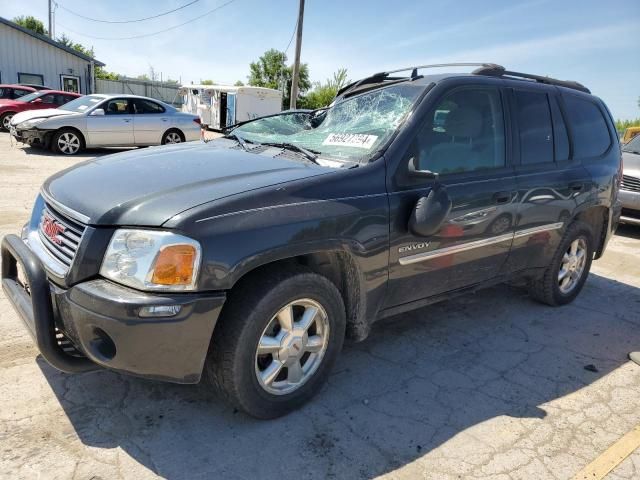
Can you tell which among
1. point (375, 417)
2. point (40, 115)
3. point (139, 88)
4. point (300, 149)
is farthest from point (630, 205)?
point (139, 88)

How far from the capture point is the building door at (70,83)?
25391 millimetres

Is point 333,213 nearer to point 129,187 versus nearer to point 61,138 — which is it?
point 129,187

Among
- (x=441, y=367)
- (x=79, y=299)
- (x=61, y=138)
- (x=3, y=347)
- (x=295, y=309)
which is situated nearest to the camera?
(x=79, y=299)

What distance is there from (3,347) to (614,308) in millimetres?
5039

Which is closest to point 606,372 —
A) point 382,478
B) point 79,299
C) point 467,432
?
point 467,432

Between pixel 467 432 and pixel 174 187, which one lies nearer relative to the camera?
pixel 174 187

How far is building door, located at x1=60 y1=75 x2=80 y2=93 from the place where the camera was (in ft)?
83.3

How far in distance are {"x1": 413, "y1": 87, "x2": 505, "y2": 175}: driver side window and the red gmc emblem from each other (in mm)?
1964

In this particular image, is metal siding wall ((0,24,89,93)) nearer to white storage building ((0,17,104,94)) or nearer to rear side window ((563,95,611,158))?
white storage building ((0,17,104,94))

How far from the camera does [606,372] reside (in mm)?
3549

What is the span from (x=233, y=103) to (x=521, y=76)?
2001 cm

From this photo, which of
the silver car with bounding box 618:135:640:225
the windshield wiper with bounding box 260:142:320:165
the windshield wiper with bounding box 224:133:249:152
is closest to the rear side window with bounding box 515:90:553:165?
the windshield wiper with bounding box 260:142:320:165

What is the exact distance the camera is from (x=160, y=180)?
2600 millimetres

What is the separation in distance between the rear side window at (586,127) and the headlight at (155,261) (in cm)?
347
